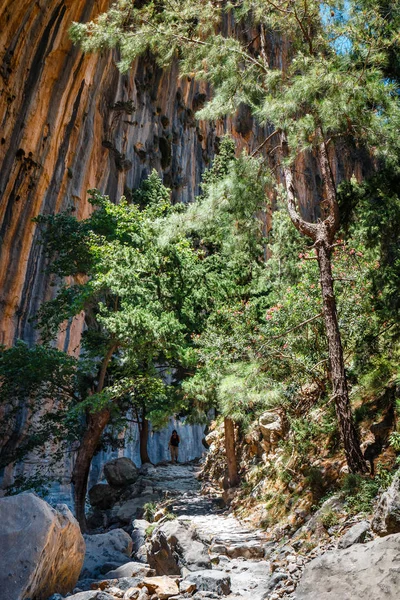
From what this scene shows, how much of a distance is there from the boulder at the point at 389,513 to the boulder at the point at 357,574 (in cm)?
59

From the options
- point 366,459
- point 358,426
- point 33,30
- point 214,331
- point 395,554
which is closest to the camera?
point 395,554

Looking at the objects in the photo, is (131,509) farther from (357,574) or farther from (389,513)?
(357,574)

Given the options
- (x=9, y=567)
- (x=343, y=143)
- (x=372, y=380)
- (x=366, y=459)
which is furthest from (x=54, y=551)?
(x=343, y=143)

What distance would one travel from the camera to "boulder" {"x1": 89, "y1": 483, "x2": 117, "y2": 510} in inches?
602

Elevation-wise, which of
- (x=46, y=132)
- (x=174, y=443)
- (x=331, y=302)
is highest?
(x=46, y=132)

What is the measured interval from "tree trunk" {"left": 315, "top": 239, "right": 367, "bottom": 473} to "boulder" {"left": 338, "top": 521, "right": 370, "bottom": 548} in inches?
65.1

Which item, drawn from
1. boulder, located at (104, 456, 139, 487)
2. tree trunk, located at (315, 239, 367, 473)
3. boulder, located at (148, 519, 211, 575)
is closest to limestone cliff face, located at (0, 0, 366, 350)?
boulder, located at (104, 456, 139, 487)

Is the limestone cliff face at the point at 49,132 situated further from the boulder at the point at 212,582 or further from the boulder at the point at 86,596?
the boulder at the point at 86,596

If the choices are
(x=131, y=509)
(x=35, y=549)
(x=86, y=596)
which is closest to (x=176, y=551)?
(x=86, y=596)

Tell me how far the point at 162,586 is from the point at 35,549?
1.30 m

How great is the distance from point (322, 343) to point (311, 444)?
1.82 m

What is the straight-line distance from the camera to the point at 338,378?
22.0 ft

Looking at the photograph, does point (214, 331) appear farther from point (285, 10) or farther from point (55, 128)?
point (55, 128)

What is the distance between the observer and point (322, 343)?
910 cm
